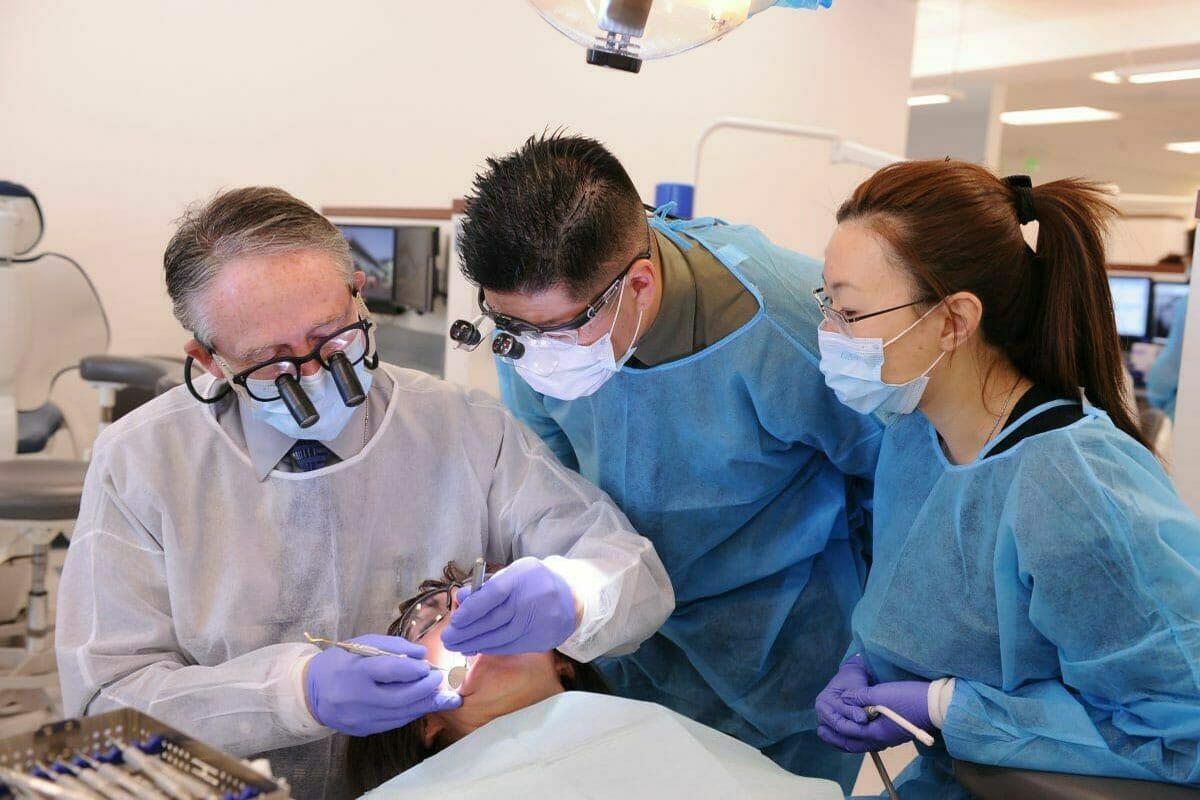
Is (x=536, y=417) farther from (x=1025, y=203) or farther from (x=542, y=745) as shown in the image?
(x=1025, y=203)

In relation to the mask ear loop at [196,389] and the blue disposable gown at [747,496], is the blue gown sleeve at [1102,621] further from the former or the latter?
the mask ear loop at [196,389]

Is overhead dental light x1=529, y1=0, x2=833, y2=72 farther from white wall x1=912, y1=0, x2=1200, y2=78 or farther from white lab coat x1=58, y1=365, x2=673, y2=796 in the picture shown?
white wall x1=912, y1=0, x2=1200, y2=78

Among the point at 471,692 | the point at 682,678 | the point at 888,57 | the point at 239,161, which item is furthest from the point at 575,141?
the point at 888,57

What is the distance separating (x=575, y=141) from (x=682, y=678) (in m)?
0.92

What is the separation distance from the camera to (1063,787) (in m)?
1.15

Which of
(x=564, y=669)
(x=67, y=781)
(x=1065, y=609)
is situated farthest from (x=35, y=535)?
(x=1065, y=609)

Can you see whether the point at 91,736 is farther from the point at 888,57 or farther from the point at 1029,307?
the point at 888,57

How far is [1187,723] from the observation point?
3.77ft

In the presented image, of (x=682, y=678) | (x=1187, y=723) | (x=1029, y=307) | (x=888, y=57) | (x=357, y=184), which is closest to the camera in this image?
(x=1187, y=723)

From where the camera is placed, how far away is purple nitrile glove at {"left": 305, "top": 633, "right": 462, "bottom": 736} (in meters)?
1.24

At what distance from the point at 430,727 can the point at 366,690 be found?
0.34 meters

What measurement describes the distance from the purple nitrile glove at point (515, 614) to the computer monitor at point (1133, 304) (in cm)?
535

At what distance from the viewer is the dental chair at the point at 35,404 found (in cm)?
270

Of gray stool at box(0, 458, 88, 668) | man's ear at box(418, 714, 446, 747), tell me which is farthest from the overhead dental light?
gray stool at box(0, 458, 88, 668)
